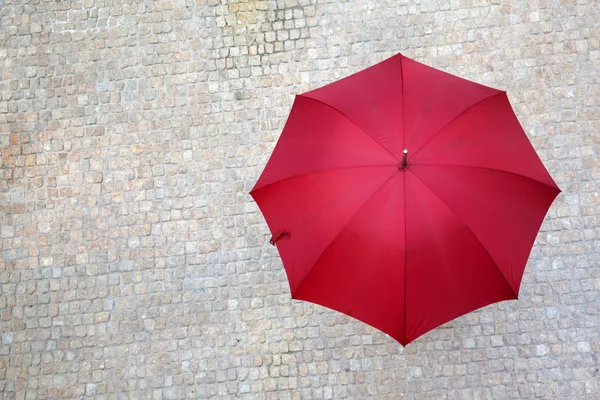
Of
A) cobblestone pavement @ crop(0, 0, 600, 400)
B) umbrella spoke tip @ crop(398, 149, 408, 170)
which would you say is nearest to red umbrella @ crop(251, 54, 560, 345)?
umbrella spoke tip @ crop(398, 149, 408, 170)

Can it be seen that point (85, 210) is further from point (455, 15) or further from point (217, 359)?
point (455, 15)

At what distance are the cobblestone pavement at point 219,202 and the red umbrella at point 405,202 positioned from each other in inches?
73.0

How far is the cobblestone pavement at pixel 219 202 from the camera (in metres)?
7.23

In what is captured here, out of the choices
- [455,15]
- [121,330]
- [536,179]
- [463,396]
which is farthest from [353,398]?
[455,15]

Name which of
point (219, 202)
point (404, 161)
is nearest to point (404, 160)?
point (404, 161)

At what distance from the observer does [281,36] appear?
7699 millimetres

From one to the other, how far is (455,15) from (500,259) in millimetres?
3301

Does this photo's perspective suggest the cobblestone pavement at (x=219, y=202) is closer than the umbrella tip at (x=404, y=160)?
No

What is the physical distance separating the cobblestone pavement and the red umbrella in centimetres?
185

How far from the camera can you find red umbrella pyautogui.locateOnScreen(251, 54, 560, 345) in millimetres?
5273

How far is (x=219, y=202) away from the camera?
24.7 feet

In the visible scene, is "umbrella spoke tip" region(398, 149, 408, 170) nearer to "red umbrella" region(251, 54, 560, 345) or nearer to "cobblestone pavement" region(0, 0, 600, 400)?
"red umbrella" region(251, 54, 560, 345)

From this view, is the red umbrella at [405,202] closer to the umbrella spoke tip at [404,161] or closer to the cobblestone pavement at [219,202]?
the umbrella spoke tip at [404,161]

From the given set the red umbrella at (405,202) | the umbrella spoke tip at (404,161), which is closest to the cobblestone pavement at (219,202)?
the red umbrella at (405,202)
